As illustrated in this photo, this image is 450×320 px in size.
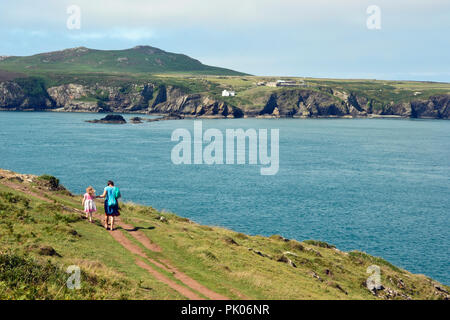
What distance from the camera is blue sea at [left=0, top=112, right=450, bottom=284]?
2090 inches

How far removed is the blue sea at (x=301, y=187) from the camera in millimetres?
53094

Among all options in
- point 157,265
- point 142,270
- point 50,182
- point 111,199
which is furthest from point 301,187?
point 142,270

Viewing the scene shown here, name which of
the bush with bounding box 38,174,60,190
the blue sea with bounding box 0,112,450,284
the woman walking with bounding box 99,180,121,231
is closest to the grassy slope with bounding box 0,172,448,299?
the woman walking with bounding box 99,180,121,231

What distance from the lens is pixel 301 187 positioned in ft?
261

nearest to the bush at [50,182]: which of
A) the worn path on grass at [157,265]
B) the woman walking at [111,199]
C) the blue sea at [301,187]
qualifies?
the worn path on grass at [157,265]

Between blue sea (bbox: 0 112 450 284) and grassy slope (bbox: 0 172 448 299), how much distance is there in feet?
52.0

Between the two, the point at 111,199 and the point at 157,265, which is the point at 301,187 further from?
the point at 157,265

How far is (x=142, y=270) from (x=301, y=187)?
6178 centimetres

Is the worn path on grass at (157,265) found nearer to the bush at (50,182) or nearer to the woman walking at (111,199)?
the woman walking at (111,199)

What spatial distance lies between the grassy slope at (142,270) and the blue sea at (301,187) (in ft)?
52.0

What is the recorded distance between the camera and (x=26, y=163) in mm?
92000

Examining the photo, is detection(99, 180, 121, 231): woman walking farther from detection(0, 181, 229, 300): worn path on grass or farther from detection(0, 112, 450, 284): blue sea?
detection(0, 112, 450, 284): blue sea
